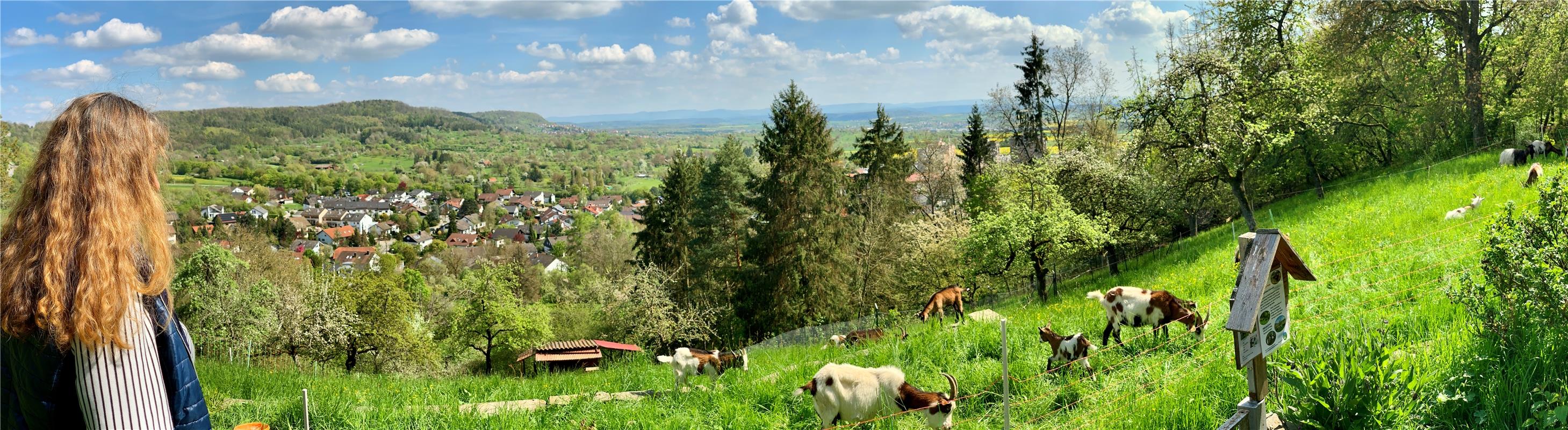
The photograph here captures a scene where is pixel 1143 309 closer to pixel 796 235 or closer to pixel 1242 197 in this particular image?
pixel 1242 197

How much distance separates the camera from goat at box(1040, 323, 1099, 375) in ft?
22.1

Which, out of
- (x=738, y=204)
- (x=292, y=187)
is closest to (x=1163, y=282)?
(x=738, y=204)

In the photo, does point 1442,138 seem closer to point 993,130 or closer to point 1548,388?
point 993,130

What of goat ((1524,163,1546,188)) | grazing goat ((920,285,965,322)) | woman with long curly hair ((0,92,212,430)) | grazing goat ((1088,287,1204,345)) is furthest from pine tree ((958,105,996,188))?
woman with long curly hair ((0,92,212,430))

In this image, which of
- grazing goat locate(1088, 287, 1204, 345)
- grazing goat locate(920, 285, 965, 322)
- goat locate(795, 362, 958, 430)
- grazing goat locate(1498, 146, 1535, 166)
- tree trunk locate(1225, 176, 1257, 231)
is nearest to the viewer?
goat locate(795, 362, 958, 430)

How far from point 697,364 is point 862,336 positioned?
3501 millimetres

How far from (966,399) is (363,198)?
534ft

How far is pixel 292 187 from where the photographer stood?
152375 millimetres

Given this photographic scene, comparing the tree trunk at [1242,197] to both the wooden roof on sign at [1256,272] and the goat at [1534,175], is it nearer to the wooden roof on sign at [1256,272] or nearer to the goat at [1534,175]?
the goat at [1534,175]

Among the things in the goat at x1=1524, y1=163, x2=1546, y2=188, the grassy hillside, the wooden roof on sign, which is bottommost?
the grassy hillside

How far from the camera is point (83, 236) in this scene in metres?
2.35

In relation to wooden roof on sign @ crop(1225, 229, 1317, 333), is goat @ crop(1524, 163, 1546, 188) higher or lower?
lower

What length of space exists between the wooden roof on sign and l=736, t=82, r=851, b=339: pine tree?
23622 mm

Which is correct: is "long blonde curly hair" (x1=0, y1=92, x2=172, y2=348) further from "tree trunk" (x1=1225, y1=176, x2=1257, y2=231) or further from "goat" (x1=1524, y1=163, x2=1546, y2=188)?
"tree trunk" (x1=1225, y1=176, x2=1257, y2=231)
